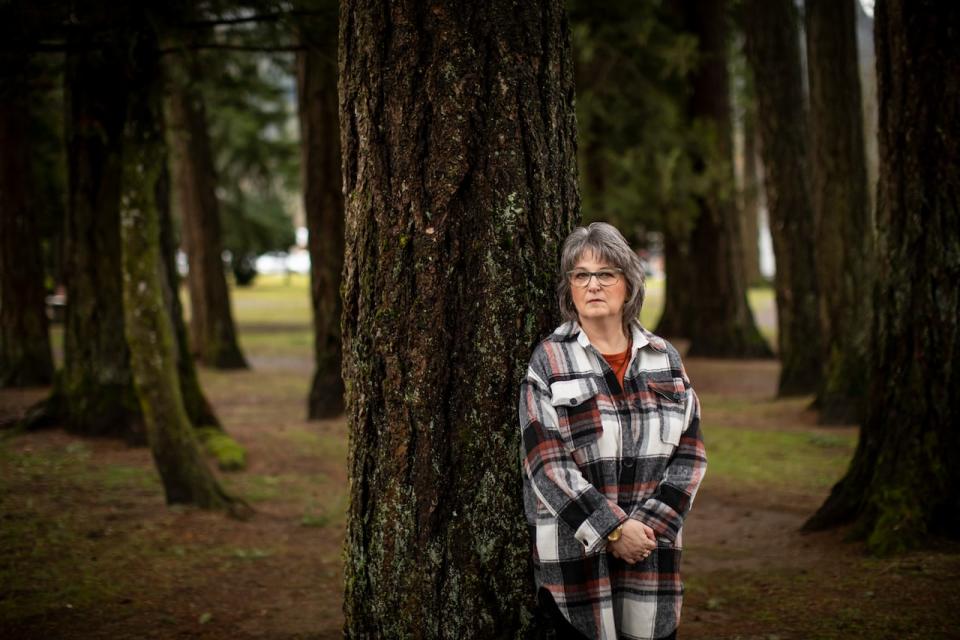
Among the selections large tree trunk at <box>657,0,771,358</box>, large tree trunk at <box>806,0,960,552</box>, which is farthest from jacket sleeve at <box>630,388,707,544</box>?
large tree trunk at <box>657,0,771,358</box>

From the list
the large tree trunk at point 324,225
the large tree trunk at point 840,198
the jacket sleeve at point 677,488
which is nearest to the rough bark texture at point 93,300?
the large tree trunk at point 324,225

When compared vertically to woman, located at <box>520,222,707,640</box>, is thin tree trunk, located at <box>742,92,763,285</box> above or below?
above

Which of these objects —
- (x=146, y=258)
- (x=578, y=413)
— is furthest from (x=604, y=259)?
(x=146, y=258)

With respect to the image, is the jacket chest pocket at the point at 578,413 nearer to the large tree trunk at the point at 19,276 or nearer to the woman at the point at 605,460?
the woman at the point at 605,460

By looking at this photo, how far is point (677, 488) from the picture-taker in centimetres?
324

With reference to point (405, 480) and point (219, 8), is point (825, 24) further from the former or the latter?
point (405, 480)

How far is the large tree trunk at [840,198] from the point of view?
34.9ft

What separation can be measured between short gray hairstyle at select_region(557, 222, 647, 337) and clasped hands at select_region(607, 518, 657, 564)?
0.71 m

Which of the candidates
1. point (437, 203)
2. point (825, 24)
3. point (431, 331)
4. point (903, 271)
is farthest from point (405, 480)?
A: point (825, 24)

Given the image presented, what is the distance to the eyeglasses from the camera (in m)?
3.35

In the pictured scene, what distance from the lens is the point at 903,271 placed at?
5.65 meters

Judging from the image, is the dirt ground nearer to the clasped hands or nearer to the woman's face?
the clasped hands

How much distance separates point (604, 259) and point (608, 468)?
73 centimetres

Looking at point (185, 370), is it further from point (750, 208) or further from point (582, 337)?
point (750, 208)
